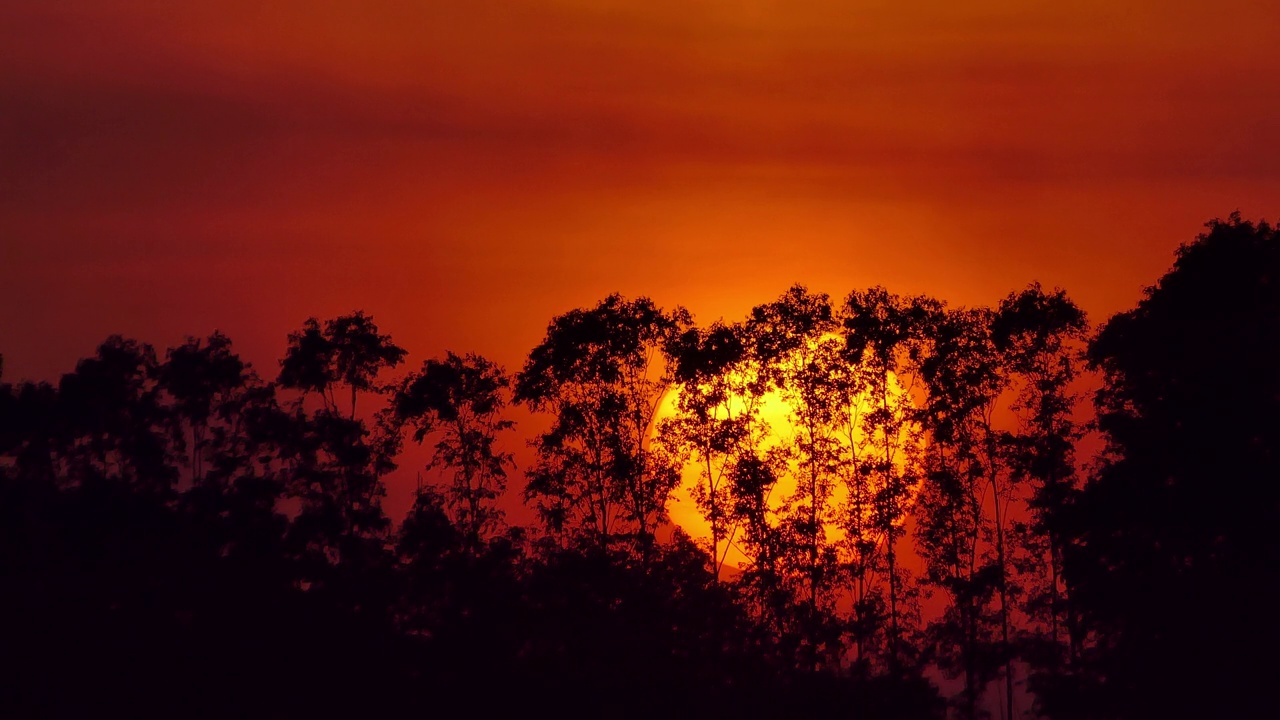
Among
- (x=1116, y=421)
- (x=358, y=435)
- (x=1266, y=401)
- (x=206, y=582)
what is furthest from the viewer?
(x=358, y=435)

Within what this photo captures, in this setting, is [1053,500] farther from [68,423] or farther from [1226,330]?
[68,423]

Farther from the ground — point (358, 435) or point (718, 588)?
point (358, 435)

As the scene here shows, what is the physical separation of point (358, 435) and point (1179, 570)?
3467cm

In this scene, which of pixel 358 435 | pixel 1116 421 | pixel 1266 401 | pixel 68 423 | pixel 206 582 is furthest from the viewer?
pixel 68 423

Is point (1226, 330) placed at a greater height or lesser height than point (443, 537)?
greater

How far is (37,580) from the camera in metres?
41.2

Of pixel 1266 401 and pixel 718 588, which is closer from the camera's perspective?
pixel 1266 401

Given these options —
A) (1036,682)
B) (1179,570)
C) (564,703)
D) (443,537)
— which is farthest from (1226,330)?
(443,537)

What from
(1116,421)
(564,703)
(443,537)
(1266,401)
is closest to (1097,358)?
(1116,421)

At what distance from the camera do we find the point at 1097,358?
1543 inches

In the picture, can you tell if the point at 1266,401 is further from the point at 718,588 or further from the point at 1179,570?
the point at 718,588

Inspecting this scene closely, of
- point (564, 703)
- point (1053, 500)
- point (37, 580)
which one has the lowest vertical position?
point (564, 703)

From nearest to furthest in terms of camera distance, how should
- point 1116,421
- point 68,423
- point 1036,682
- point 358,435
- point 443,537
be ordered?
point 1116,421
point 1036,682
point 443,537
point 358,435
point 68,423

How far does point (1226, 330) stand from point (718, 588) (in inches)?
970
